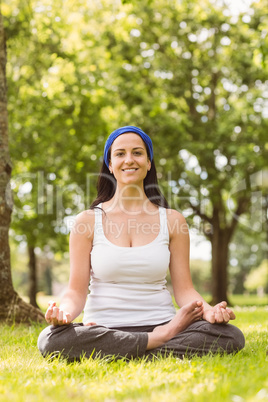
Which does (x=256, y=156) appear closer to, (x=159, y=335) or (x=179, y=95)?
(x=179, y=95)

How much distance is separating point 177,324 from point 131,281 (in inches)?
19.8

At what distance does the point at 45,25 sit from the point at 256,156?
23.4 ft

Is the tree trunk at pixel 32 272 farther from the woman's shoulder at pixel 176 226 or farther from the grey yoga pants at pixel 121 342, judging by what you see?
the grey yoga pants at pixel 121 342

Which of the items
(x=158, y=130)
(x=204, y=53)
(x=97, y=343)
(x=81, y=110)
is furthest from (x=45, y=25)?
(x=97, y=343)

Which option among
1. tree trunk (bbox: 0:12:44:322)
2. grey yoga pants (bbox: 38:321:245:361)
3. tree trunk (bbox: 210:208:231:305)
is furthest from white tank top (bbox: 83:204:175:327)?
tree trunk (bbox: 210:208:231:305)

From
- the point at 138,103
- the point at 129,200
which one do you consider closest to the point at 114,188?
the point at 129,200

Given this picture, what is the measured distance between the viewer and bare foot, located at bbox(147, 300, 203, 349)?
11.4 ft

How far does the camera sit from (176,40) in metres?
16.6

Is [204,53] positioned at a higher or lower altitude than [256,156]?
higher

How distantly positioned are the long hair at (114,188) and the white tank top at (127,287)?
541 millimetres

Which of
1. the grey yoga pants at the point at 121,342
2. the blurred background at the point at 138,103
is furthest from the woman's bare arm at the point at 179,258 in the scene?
the blurred background at the point at 138,103

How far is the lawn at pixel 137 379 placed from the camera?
92.7 inches

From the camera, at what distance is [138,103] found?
14.9 meters

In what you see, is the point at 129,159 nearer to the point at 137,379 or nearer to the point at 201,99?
the point at 137,379
